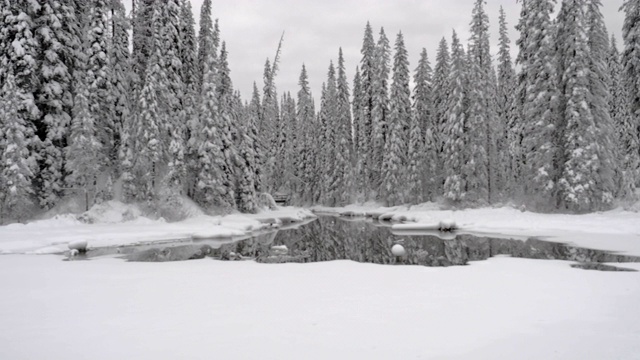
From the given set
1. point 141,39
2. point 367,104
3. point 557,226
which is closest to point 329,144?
point 367,104

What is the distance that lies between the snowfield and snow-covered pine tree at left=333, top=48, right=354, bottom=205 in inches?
1644

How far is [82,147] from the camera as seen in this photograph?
2858 centimetres

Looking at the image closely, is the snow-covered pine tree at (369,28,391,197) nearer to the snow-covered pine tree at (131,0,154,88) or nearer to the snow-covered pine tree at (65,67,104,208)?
the snow-covered pine tree at (131,0,154,88)

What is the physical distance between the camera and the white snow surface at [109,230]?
64.4ft

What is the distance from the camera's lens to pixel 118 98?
3462 centimetres

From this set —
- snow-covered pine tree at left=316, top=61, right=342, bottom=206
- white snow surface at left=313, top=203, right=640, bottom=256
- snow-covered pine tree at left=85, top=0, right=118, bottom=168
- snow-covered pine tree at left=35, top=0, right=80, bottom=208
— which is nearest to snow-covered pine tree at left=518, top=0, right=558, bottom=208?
white snow surface at left=313, top=203, right=640, bottom=256

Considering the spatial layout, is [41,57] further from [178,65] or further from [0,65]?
[178,65]

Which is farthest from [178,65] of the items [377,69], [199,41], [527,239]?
[527,239]

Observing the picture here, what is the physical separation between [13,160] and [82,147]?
409 centimetres

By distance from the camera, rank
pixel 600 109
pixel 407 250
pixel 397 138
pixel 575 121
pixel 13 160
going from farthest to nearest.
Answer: pixel 397 138, pixel 600 109, pixel 575 121, pixel 13 160, pixel 407 250

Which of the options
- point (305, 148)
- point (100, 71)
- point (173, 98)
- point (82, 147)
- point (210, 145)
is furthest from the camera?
point (305, 148)

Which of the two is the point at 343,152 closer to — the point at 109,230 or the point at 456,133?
the point at 456,133

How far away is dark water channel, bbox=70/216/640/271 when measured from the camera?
16.4 meters

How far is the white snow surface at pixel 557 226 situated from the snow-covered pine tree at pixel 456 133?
12.9ft
